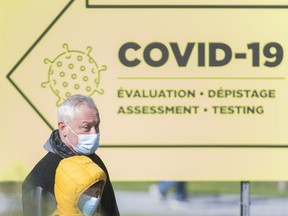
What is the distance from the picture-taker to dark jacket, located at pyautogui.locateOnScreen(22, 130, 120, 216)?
2.39 meters

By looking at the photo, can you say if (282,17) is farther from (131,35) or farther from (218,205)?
(218,205)

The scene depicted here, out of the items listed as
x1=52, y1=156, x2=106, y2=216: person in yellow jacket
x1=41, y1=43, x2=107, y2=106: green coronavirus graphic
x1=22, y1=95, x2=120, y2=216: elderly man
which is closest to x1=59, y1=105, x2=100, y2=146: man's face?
x1=22, y1=95, x2=120, y2=216: elderly man

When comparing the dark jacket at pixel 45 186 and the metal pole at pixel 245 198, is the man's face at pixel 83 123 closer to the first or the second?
the dark jacket at pixel 45 186

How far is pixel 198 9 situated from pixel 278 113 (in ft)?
2.51

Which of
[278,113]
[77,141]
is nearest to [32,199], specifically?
[77,141]

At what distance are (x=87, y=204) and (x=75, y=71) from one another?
2.31 m

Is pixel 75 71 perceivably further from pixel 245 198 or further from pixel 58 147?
pixel 58 147

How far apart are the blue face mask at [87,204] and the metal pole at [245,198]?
2385 millimetres

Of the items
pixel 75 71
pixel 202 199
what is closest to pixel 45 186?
pixel 75 71

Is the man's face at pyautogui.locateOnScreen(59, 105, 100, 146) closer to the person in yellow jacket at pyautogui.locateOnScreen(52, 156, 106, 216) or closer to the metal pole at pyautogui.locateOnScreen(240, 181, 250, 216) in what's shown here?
the person in yellow jacket at pyautogui.locateOnScreen(52, 156, 106, 216)

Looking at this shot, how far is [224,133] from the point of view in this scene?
4539 millimetres

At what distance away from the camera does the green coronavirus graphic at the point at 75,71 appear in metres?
4.50

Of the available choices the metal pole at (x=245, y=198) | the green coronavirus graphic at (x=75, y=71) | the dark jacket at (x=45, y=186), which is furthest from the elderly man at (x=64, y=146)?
the metal pole at (x=245, y=198)

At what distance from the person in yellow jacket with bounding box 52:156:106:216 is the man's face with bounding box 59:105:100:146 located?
20 cm
